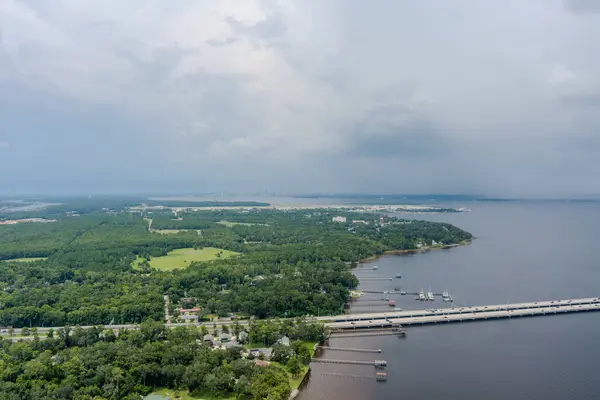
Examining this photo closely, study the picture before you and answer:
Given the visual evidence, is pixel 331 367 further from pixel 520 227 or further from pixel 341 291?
pixel 520 227

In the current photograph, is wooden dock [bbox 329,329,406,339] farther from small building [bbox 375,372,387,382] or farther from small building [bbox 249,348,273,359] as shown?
small building [bbox 249,348,273,359]

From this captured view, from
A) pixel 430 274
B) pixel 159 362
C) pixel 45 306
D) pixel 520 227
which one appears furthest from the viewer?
pixel 520 227

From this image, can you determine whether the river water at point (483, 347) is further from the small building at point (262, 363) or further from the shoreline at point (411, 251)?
the shoreline at point (411, 251)

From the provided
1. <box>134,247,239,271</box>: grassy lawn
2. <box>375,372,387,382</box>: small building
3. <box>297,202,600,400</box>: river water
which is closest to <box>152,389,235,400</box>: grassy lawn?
<box>297,202,600,400</box>: river water

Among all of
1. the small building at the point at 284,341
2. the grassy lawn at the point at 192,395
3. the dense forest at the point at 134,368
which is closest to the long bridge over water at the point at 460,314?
the small building at the point at 284,341

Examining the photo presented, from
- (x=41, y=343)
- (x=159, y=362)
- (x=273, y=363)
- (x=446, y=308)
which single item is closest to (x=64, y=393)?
(x=159, y=362)

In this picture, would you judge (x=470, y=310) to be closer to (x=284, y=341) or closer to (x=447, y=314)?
(x=447, y=314)
